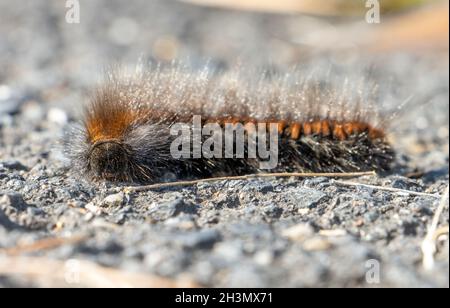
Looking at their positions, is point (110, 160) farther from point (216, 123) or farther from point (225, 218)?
point (225, 218)

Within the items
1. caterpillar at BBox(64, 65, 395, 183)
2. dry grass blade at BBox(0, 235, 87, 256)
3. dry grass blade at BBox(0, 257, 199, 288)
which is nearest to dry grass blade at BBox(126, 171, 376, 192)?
caterpillar at BBox(64, 65, 395, 183)

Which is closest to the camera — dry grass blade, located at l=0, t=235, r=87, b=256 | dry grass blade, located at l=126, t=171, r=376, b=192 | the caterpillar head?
dry grass blade, located at l=0, t=235, r=87, b=256

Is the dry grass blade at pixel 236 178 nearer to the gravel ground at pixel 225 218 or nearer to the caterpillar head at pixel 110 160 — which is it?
the gravel ground at pixel 225 218

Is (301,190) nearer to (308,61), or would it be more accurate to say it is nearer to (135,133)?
(135,133)

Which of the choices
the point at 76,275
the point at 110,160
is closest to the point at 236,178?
the point at 110,160

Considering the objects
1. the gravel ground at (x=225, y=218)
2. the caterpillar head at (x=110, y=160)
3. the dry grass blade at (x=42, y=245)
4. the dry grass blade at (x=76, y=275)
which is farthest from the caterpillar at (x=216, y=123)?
the dry grass blade at (x=76, y=275)

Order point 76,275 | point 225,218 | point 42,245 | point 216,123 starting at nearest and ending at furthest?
point 76,275 → point 42,245 → point 225,218 → point 216,123

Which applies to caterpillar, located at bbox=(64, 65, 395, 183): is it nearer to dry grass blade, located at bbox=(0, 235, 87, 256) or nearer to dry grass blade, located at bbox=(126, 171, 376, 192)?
dry grass blade, located at bbox=(126, 171, 376, 192)

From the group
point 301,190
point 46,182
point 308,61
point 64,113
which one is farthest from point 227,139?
point 308,61
